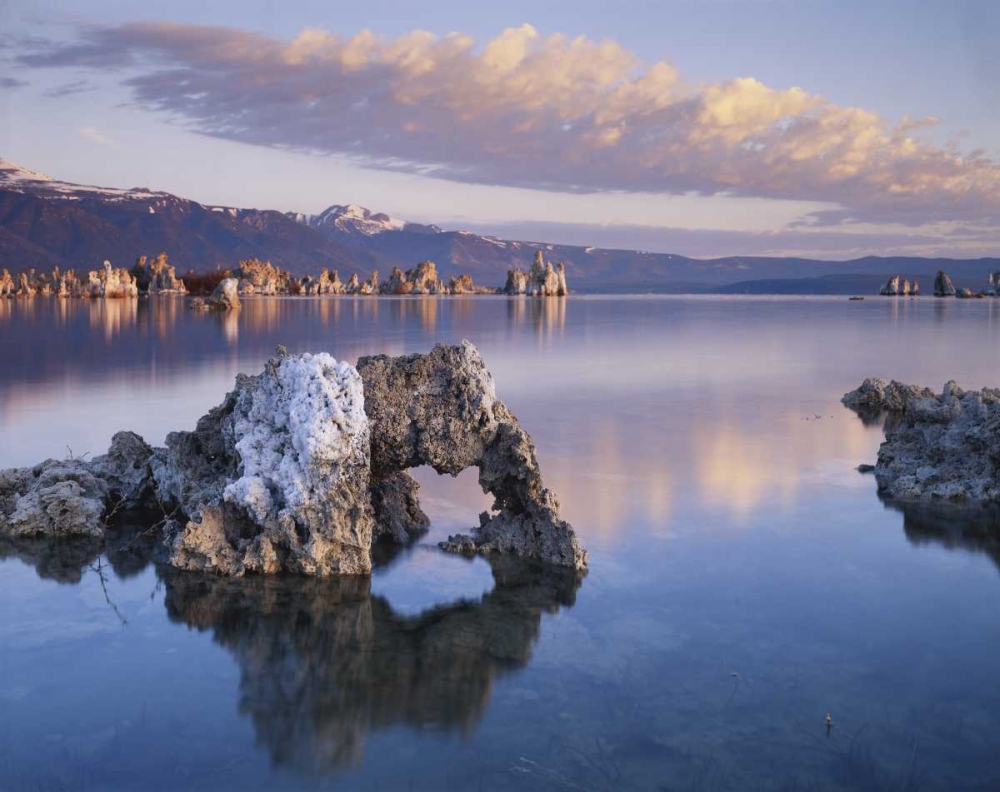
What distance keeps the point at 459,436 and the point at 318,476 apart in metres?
1.51

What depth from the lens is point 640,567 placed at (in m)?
8.12

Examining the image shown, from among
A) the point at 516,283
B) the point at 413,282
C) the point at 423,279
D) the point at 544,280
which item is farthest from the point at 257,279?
the point at 516,283

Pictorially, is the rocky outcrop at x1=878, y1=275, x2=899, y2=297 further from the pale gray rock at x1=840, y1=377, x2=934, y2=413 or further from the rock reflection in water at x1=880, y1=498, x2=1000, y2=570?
the rock reflection in water at x1=880, y1=498, x2=1000, y2=570

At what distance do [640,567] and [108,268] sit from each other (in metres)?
97.9

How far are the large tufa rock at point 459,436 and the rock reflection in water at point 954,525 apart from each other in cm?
390

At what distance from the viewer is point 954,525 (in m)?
9.65

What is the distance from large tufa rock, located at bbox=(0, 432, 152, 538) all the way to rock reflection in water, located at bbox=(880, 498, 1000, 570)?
809 cm

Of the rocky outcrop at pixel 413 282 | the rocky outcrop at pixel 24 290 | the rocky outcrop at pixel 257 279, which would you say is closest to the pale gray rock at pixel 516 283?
the rocky outcrop at pixel 413 282

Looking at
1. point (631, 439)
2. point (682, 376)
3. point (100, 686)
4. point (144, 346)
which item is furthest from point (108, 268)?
point (100, 686)

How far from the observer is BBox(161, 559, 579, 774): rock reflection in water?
535cm

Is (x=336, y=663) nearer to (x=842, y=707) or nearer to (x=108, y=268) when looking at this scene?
(x=842, y=707)

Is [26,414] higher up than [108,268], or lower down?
lower down

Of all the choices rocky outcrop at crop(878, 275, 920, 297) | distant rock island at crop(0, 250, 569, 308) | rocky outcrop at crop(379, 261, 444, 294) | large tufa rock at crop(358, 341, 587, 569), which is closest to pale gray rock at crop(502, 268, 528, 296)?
distant rock island at crop(0, 250, 569, 308)

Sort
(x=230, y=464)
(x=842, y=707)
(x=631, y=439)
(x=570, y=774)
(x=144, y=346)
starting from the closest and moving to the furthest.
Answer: (x=570, y=774) < (x=842, y=707) < (x=230, y=464) < (x=631, y=439) < (x=144, y=346)
